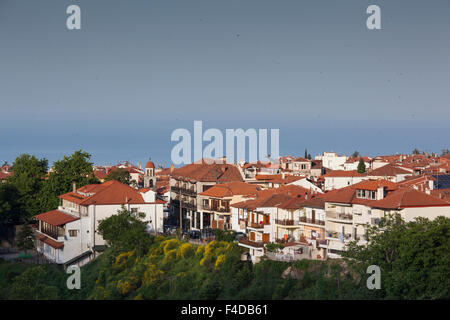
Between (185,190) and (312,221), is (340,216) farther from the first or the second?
(185,190)

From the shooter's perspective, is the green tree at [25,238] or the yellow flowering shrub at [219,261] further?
the green tree at [25,238]

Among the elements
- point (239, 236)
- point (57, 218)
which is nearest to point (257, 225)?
point (239, 236)

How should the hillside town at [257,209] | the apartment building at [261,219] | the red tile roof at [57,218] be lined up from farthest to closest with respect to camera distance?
the red tile roof at [57,218], the apartment building at [261,219], the hillside town at [257,209]

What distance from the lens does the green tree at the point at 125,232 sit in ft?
88.6

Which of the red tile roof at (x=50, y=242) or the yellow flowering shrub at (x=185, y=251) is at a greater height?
the yellow flowering shrub at (x=185, y=251)

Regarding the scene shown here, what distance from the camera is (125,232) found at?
27.8 m

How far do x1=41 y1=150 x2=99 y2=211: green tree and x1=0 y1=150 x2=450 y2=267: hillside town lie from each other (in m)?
2.05

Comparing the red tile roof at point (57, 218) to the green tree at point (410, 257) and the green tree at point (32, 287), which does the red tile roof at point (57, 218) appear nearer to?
the green tree at point (32, 287)

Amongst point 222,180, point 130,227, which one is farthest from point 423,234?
point 222,180

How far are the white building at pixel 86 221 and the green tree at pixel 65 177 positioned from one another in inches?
233

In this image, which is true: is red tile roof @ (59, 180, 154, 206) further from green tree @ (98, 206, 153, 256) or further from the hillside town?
green tree @ (98, 206, 153, 256)

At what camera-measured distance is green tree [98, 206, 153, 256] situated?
27.0 meters

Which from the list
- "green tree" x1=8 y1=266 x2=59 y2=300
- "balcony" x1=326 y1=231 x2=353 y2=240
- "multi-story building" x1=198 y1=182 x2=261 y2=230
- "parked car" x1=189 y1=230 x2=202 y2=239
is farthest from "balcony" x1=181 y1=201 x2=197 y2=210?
"balcony" x1=326 y1=231 x2=353 y2=240

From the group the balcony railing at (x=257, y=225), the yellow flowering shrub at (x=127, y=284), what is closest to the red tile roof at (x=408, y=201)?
the balcony railing at (x=257, y=225)
